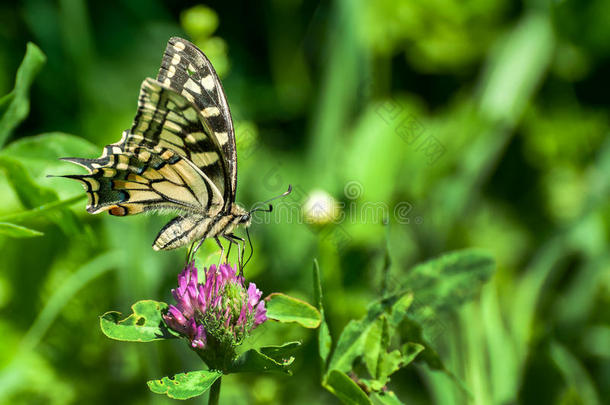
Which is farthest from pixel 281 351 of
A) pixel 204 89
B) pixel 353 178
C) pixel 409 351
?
pixel 353 178

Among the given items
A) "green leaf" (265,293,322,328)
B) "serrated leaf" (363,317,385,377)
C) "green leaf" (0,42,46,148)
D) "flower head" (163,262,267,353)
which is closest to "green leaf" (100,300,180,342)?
"flower head" (163,262,267,353)

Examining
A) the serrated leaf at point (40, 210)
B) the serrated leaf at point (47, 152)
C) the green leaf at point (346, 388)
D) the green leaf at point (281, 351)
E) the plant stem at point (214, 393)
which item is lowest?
the green leaf at point (346, 388)

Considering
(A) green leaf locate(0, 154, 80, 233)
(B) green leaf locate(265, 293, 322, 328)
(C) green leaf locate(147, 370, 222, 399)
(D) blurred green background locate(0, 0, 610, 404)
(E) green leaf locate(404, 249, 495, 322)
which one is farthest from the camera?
(D) blurred green background locate(0, 0, 610, 404)

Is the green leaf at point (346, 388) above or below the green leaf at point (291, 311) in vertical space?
below

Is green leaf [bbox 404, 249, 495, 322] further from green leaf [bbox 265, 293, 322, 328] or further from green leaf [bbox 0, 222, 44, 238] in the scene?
green leaf [bbox 0, 222, 44, 238]

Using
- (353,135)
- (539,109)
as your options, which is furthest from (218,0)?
(539,109)

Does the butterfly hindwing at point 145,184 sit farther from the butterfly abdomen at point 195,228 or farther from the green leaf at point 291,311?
the green leaf at point 291,311

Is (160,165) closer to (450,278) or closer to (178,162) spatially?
(178,162)

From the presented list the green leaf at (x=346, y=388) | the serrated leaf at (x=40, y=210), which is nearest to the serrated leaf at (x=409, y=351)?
the green leaf at (x=346, y=388)
